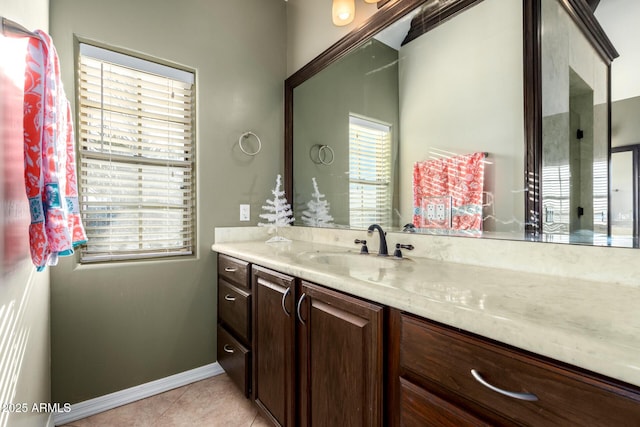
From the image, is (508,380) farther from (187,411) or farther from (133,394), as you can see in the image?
(133,394)

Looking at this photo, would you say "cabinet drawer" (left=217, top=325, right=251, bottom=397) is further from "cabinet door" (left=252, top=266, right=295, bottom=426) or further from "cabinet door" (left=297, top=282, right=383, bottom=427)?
"cabinet door" (left=297, top=282, right=383, bottom=427)

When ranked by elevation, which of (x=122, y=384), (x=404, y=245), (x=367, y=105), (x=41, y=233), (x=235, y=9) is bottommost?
(x=122, y=384)

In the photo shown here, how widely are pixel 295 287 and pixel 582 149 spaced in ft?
3.55

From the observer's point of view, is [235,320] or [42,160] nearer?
[42,160]

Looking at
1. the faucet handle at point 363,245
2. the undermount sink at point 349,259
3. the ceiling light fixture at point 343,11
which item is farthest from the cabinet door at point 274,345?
the ceiling light fixture at point 343,11

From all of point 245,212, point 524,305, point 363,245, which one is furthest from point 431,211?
point 245,212

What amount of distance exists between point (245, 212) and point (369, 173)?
38.7 inches

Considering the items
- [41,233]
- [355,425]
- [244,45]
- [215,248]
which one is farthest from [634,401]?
[244,45]

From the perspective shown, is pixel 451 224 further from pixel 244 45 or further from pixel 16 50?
pixel 244 45

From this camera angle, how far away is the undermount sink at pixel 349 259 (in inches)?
54.9

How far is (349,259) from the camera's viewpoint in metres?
1.56

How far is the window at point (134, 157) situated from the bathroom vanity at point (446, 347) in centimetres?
99

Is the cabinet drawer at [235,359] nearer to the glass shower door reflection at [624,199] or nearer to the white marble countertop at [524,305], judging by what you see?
the white marble countertop at [524,305]

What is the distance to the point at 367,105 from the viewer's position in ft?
5.83
